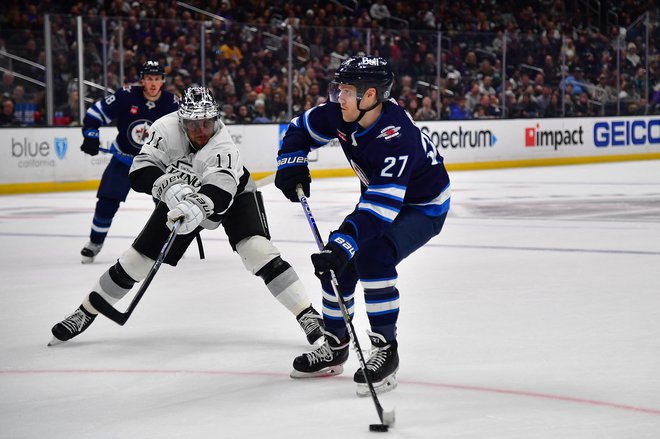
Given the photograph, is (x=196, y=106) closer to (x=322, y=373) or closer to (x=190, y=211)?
(x=190, y=211)

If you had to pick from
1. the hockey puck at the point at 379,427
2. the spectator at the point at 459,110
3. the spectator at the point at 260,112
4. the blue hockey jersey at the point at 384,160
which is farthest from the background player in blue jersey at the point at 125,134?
the spectator at the point at 459,110

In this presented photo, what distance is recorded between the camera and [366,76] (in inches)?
133

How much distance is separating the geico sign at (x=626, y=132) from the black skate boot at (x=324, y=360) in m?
12.8

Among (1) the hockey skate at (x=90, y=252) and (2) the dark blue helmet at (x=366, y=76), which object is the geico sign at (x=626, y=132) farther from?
(2) the dark blue helmet at (x=366, y=76)

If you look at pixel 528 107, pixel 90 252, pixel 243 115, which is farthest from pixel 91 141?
pixel 528 107

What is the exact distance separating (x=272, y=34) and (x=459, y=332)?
910 cm

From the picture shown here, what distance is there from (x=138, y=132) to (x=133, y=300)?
2782 millimetres

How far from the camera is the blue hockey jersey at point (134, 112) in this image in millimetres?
6617

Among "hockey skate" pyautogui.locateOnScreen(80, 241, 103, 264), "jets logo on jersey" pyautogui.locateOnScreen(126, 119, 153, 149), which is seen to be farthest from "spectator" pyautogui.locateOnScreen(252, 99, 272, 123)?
"hockey skate" pyautogui.locateOnScreen(80, 241, 103, 264)

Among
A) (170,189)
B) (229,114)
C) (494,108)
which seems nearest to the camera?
(170,189)

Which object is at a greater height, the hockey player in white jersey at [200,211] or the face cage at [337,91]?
the face cage at [337,91]

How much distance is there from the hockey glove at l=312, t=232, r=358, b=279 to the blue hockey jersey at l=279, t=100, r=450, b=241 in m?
0.07

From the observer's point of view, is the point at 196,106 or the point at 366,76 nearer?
the point at 366,76

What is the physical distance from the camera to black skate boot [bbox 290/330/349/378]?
11.7 feet
